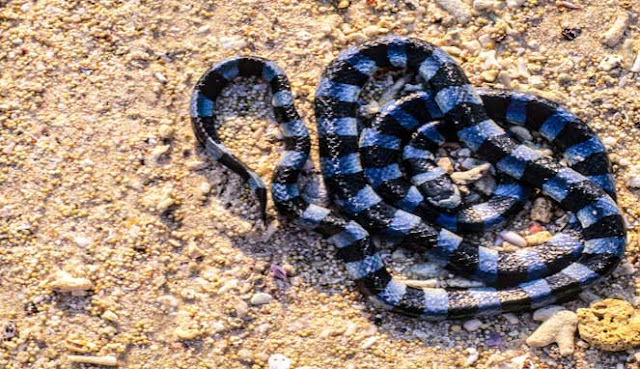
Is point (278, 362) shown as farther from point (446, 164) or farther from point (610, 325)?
point (610, 325)

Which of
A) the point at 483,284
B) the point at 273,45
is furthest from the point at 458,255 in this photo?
the point at 273,45

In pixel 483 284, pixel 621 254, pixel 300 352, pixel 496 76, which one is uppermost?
pixel 496 76

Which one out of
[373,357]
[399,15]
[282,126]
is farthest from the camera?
[399,15]

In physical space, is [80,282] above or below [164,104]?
below

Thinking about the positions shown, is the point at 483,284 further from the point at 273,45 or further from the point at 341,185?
the point at 273,45

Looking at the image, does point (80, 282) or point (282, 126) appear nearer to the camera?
point (80, 282)

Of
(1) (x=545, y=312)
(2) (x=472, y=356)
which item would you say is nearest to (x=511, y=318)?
(1) (x=545, y=312)
